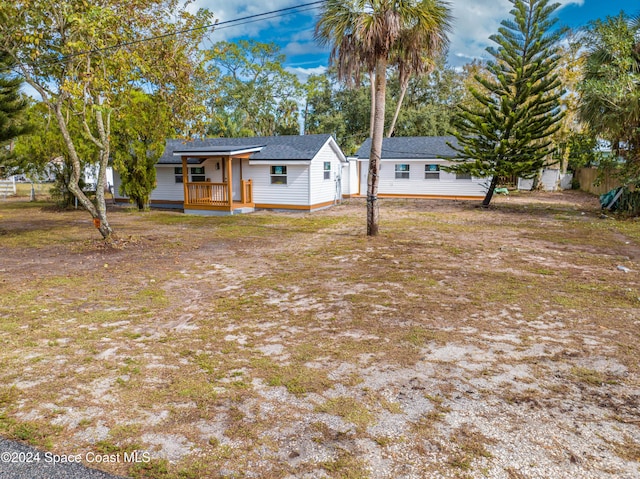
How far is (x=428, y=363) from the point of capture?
417 cm

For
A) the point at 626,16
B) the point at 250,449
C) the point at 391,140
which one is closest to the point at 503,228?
the point at 626,16

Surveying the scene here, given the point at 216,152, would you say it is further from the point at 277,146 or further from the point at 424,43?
the point at 424,43

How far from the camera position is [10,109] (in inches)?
533

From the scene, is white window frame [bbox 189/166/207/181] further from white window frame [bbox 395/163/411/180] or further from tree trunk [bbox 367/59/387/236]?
white window frame [bbox 395/163/411/180]

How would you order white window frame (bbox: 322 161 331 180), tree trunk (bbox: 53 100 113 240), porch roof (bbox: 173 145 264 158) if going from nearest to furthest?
tree trunk (bbox: 53 100 113 240) → porch roof (bbox: 173 145 264 158) → white window frame (bbox: 322 161 331 180)

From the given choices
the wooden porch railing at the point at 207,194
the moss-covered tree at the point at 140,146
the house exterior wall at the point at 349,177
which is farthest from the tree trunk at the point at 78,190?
the house exterior wall at the point at 349,177

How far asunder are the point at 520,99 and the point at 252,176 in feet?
39.4

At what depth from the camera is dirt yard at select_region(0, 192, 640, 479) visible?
2.84m

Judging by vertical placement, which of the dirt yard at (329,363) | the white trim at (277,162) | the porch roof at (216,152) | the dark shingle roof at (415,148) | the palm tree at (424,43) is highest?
the palm tree at (424,43)

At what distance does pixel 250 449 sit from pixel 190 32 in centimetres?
1123

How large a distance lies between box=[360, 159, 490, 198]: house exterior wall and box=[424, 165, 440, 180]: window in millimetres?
120

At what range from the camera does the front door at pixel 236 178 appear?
64.0 ft

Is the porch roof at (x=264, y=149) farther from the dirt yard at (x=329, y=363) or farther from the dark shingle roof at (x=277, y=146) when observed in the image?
the dirt yard at (x=329, y=363)

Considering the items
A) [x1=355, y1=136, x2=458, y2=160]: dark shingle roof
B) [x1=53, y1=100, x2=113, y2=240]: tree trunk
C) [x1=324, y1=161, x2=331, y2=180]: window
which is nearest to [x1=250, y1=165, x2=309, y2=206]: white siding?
[x1=324, y1=161, x2=331, y2=180]: window
